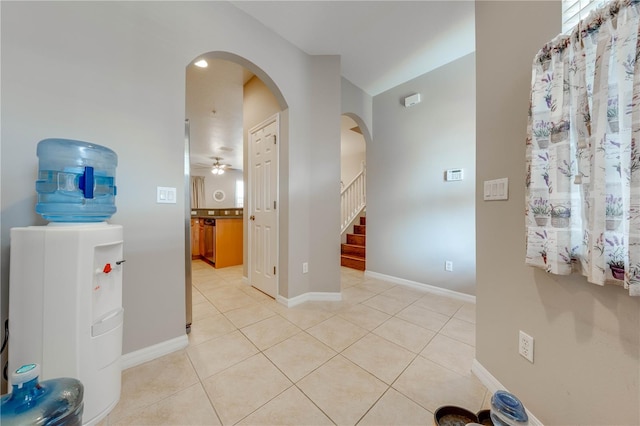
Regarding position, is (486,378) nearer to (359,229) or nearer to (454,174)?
(454,174)

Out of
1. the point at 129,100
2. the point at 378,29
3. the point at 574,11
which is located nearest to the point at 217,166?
the point at 129,100

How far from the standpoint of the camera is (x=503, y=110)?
4.01 ft

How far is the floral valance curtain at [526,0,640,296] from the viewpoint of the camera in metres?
0.71

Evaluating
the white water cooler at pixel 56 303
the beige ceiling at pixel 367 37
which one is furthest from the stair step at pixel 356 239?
the white water cooler at pixel 56 303

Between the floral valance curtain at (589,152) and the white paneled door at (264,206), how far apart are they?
2226mm

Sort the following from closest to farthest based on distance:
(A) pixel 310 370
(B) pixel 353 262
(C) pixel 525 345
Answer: (C) pixel 525 345 < (A) pixel 310 370 < (B) pixel 353 262

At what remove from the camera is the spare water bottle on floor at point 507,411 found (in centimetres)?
83

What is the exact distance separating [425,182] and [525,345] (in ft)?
7.18

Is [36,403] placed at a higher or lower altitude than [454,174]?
lower

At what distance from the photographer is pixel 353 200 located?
201 inches

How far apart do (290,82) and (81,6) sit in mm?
1594

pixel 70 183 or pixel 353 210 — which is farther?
pixel 353 210

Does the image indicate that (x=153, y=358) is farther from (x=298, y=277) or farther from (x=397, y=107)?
(x=397, y=107)

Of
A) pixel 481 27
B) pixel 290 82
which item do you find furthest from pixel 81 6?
pixel 481 27
